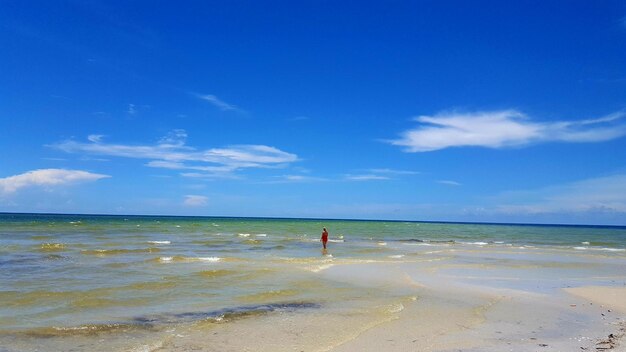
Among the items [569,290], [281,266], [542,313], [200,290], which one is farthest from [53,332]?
[569,290]

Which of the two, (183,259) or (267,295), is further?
(183,259)

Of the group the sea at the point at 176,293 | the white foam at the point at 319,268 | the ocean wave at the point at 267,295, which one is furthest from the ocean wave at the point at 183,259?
the ocean wave at the point at 267,295

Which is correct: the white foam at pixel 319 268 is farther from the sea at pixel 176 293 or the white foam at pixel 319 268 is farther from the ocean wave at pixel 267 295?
the ocean wave at pixel 267 295

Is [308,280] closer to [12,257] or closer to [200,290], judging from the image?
[200,290]

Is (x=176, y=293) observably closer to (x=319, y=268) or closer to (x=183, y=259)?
(x=319, y=268)

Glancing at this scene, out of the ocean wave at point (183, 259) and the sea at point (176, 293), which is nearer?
the sea at point (176, 293)

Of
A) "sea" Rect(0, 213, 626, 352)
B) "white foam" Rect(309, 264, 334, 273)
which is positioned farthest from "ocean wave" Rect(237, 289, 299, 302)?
"white foam" Rect(309, 264, 334, 273)

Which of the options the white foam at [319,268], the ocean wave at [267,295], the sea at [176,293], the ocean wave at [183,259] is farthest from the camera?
the ocean wave at [183,259]

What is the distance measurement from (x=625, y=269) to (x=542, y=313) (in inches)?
708

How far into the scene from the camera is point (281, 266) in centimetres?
2292

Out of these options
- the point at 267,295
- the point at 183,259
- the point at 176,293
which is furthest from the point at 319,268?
the point at 176,293

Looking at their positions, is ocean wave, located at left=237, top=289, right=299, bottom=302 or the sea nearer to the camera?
the sea

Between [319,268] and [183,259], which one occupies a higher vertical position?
[183,259]

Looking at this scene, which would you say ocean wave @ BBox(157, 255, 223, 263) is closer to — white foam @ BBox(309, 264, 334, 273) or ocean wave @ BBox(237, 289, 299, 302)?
white foam @ BBox(309, 264, 334, 273)
